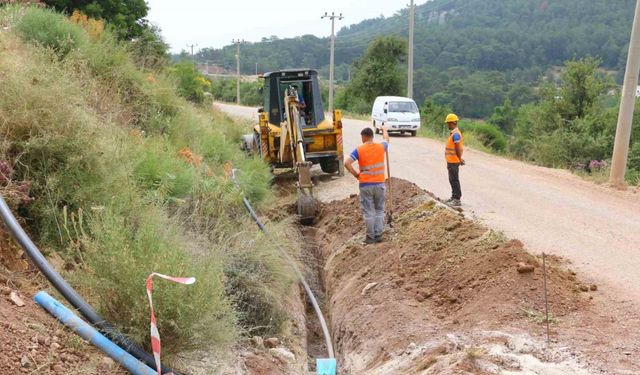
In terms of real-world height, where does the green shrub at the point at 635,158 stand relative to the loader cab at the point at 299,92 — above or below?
below

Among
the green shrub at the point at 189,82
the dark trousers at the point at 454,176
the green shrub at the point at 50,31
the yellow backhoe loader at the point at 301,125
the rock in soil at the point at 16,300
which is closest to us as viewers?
the rock in soil at the point at 16,300

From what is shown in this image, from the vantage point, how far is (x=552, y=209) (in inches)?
453

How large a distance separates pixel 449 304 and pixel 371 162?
9.18 ft

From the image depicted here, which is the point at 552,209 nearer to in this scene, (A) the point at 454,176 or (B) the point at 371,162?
(A) the point at 454,176

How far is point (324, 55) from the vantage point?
105 metres

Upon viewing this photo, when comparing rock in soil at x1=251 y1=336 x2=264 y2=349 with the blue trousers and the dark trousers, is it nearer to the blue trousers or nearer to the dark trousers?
the blue trousers

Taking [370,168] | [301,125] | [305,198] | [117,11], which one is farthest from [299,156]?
[117,11]

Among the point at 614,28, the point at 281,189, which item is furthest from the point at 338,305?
the point at 614,28

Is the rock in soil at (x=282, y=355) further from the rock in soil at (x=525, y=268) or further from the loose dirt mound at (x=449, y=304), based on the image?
the rock in soil at (x=525, y=268)

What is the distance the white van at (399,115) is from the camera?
27.1 meters

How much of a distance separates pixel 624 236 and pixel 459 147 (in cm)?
300

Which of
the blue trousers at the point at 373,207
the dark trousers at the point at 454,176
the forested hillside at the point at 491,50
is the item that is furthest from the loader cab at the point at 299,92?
the forested hillside at the point at 491,50

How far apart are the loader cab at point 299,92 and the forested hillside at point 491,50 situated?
54631 millimetres

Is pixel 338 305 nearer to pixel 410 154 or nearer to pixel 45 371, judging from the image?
pixel 45 371
